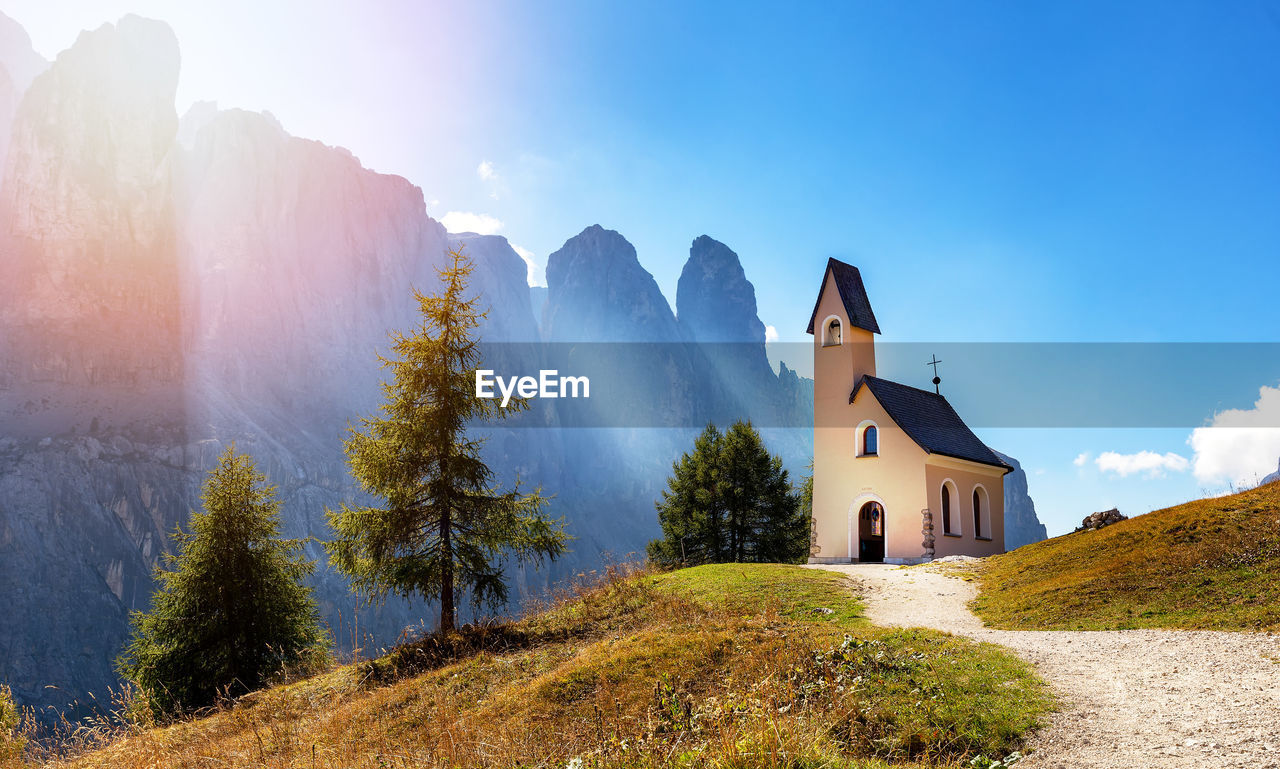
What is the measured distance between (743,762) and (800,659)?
4.83 m

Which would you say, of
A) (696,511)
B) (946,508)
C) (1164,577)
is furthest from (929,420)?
(1164,577)

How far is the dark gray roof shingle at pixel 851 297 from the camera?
1065 inches

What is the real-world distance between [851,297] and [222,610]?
23.2 metres

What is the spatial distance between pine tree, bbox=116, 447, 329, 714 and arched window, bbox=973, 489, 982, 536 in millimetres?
22171

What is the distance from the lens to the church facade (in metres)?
24.0

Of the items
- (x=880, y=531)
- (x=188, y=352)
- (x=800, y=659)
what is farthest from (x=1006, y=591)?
(x=188, y=352)

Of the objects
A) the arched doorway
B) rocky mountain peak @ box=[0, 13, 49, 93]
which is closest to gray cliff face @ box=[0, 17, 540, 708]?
rocky mountain peak @ box=[0, 13, 49, 93]

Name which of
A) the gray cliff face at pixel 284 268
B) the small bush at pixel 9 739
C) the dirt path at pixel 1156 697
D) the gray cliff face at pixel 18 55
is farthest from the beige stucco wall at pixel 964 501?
the gray cliff face at pixel 18 55

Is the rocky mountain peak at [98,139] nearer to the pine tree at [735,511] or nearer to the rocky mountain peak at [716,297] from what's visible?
the pine tree at [735,511]

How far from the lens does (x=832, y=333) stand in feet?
89.8

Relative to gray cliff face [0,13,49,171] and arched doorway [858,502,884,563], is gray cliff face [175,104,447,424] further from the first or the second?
arched doorway [858,502,884,563]

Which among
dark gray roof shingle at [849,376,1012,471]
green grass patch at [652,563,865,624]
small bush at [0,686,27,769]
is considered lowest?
small bush at [0,686,27,769]

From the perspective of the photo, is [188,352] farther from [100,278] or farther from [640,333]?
[640,333]

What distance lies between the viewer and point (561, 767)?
4.73 m
